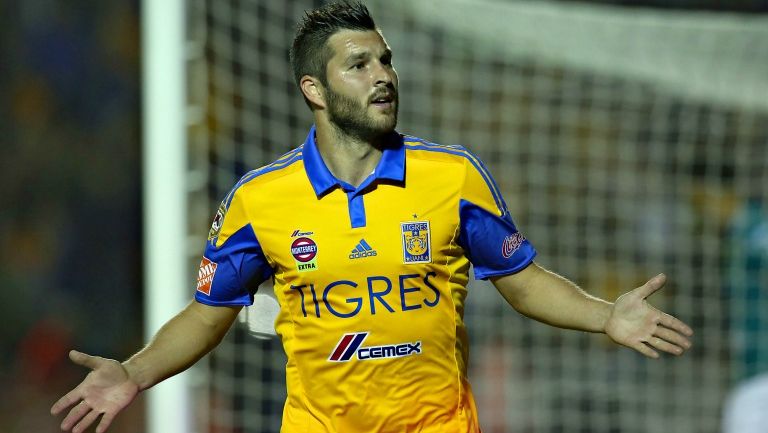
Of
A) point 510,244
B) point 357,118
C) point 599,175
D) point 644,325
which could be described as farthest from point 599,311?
point 599,175

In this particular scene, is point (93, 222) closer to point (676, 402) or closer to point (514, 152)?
point (514, 152)

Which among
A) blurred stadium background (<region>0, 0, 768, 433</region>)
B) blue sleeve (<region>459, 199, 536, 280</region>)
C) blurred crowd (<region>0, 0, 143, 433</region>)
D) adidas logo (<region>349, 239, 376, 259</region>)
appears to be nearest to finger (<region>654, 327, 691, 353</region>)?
blue sleeve (<region>459, 199, 536, 280</region>)

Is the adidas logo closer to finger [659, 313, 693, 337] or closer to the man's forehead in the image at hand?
the man's forehead

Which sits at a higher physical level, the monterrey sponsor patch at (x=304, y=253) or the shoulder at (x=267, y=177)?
the shoulder at (x=267, y=177)

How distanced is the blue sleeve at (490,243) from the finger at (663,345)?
0.47 m

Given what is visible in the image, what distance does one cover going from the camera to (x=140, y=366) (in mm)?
3670

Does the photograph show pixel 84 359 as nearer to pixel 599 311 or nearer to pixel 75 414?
pixel 75 414

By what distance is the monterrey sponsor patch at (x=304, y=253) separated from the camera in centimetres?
357

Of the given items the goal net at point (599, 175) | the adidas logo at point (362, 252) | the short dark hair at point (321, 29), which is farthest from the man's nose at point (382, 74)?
the goal net at point (599, 175)

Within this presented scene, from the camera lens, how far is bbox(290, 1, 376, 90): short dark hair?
3699 mm

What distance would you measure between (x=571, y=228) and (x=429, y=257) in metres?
5.15

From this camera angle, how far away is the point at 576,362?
8633 mm

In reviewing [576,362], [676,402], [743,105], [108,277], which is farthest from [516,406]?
[108,277]

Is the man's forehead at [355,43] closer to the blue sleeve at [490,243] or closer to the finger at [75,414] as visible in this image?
the blue sleeve at [490,243]
